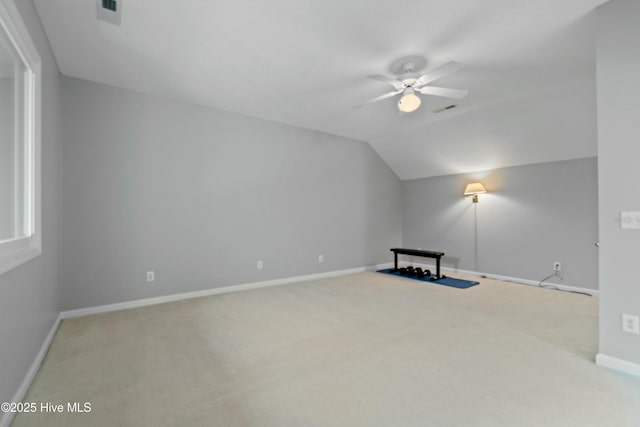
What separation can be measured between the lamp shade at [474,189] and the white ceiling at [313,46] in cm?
129

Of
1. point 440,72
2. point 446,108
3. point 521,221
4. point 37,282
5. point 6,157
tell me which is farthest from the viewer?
point 521,221

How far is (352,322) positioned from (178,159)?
9.34ft

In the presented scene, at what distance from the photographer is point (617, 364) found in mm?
1892

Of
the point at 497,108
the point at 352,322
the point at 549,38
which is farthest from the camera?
the point at 497,108

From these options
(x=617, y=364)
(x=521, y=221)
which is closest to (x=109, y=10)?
(x=617, y=364)

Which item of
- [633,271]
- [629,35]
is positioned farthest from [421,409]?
[629,35]

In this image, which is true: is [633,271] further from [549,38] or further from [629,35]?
[549,38]

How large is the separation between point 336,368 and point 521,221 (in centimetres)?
406

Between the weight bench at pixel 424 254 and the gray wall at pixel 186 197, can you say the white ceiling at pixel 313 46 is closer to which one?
the gray wall at pixel 186 197

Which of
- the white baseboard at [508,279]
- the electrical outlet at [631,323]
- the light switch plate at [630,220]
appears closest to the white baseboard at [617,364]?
the electrical outlet at [631,323]

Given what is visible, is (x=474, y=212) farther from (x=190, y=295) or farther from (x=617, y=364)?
(x=190, y=295)

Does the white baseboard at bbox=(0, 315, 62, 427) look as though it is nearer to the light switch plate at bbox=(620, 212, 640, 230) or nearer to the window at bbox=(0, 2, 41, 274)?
the window at bbox=(0, 2, 41, 274)

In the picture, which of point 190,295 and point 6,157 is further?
point 190,295

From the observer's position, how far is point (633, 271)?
185 centimetres
